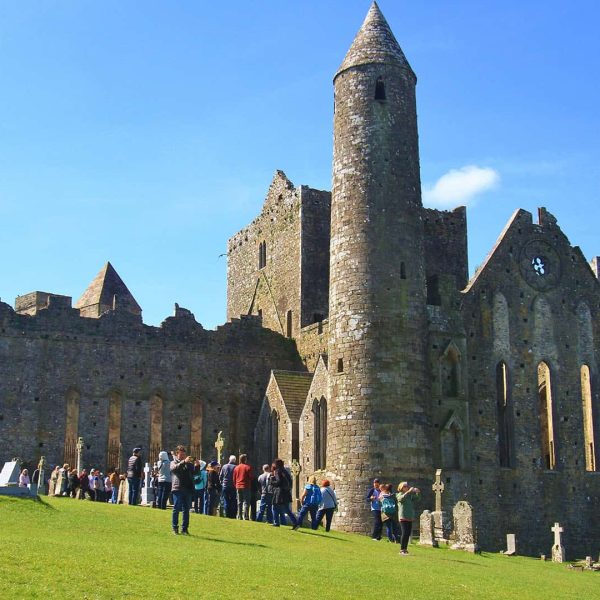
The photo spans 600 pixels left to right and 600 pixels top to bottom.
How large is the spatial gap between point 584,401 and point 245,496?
18.1 meters

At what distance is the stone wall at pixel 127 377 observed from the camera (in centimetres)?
3588

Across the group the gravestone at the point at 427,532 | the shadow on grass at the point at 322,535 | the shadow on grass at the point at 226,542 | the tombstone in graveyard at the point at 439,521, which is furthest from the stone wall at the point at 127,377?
the shadow on grass at the point at 226,542

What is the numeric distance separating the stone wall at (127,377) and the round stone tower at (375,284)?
28.9 ft

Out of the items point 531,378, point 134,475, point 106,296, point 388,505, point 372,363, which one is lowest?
point 388,505

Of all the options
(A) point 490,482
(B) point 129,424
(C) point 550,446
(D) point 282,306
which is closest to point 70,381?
(B) point 129,424

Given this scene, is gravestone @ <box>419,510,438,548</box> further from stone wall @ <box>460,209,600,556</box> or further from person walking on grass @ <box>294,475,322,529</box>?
stone wall @ <box>460,209,600,556</box>

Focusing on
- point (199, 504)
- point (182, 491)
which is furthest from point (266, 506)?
point (182, 491)

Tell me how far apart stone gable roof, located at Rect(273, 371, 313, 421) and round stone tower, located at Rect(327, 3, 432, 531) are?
5.27 m

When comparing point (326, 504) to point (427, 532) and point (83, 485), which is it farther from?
point (83, 485)

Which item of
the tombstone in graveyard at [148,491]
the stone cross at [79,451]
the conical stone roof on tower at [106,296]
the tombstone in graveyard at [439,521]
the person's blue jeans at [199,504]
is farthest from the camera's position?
the conical stone roof on tower at [106,296]

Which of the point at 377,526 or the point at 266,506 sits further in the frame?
the point at 377,526

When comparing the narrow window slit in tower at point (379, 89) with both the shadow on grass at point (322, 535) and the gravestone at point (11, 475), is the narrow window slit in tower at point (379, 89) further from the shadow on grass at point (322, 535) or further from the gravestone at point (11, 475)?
the gravestone at point (11, 475)

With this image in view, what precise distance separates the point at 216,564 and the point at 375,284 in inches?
642

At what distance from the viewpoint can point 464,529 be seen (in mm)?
26328
